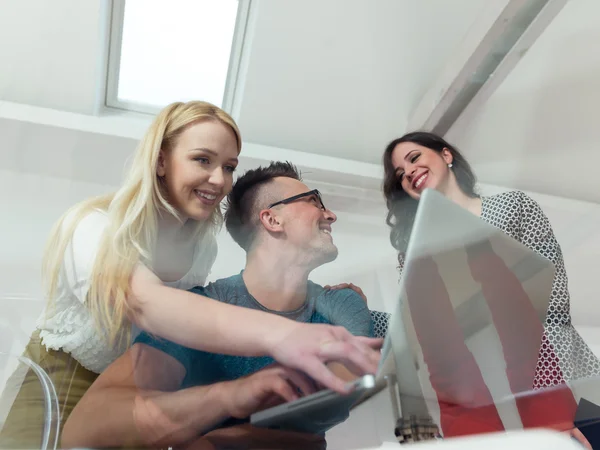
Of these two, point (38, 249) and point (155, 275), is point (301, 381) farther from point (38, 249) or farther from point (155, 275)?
point (38, 249)

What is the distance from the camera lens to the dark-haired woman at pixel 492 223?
52 centimetres

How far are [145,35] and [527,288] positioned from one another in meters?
0.64

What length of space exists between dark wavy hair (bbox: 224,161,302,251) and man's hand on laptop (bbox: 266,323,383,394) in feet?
0.48

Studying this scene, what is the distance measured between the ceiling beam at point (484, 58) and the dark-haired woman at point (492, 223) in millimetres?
137

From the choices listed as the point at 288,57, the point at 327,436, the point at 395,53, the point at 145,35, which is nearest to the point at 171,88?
the point at 145,35

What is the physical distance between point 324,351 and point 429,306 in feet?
0.36

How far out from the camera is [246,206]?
2.03 ft

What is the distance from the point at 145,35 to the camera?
0.82 m

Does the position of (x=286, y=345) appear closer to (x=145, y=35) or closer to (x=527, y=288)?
(x=527, y=288)

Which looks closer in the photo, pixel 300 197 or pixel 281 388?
pixel 281 388

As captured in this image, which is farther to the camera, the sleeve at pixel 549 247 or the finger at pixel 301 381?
the sleeve at pixel 549 247

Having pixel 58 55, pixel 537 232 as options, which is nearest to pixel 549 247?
pixel 537 232

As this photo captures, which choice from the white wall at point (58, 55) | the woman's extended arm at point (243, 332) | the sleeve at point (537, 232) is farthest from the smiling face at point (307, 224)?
the white wall at point (58, 55)

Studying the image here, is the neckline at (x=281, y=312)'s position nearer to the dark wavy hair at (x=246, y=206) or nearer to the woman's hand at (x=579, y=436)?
the dark wavy hair at (x=246, y=206)
